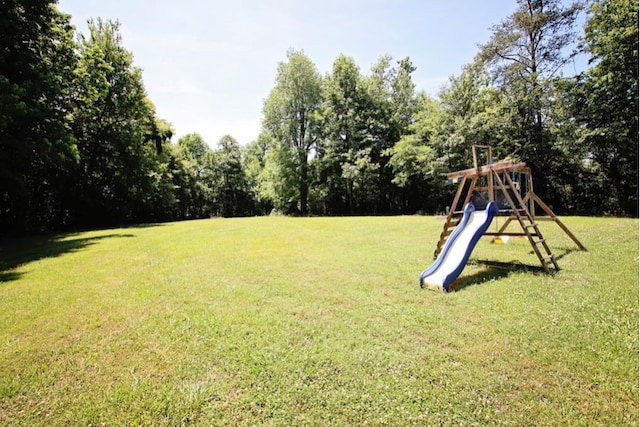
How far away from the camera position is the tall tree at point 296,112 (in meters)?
32.8

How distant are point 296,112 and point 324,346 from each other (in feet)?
107

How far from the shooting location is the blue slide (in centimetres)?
604

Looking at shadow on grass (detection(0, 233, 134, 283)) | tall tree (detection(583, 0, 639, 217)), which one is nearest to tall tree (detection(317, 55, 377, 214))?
tall tree (detection(583, 0, 639, 217))

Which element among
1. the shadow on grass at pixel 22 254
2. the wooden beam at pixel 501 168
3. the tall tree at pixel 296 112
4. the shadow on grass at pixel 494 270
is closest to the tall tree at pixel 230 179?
the tall tree at pixel 296 112

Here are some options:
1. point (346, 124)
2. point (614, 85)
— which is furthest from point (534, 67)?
point (346, 124)

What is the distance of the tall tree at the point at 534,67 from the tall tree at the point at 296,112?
17420 millimetres

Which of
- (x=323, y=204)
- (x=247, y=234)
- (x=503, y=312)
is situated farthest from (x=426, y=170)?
(x=503, y=312)

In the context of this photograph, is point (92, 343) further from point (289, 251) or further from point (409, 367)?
point (289, 251)

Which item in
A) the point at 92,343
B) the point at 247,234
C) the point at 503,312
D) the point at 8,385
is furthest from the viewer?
the point at 247,234

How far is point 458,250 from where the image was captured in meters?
6.87

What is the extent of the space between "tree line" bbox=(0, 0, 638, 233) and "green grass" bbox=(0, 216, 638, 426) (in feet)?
43.5

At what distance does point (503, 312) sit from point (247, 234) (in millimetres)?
11566

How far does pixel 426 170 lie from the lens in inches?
1044

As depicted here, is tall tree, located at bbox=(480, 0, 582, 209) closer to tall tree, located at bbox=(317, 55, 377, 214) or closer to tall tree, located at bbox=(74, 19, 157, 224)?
tall tree, located at bbox=(317, 55, 377, 214)
